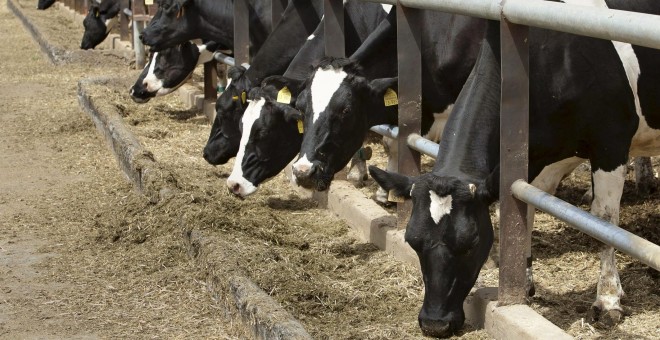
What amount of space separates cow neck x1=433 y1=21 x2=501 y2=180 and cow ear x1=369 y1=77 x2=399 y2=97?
145 cm

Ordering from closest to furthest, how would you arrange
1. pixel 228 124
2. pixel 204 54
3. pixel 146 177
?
pixel 146 177 → pixel 228 124 → pixel 204 54

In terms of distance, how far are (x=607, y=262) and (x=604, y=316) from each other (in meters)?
0.34

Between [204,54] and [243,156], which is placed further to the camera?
[204,54]

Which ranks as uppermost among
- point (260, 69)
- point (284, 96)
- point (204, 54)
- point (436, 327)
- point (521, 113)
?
point (521, 113)

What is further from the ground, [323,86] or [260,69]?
[323,86]

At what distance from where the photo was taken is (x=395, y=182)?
5.00 m

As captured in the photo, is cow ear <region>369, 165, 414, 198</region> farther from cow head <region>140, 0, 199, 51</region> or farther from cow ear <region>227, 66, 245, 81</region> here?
cow head <region>140, 0, 199, 51</region>

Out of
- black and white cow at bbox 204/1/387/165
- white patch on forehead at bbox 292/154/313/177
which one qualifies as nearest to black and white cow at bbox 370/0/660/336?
white patch on forehead at bbox 292/154/313/177

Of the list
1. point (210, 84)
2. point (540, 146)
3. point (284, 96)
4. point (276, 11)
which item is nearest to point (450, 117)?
point (540, 146)

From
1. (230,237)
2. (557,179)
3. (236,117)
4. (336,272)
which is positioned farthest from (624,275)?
(236,117)

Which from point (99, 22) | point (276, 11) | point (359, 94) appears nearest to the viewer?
point (359, 94)

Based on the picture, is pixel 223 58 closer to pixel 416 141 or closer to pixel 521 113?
pixel 416 141

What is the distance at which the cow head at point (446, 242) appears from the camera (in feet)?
15.6

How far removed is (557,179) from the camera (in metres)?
6.07
